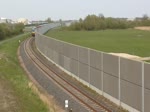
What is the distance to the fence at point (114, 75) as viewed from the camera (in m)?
21.2

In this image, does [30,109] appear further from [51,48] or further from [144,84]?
[51,48]

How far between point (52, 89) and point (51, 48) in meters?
21.7

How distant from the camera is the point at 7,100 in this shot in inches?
987

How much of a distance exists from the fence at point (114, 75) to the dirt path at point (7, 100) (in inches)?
247

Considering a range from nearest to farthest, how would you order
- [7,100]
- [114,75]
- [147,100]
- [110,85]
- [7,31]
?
[147,100]
[7,100]
[114,75]
[110,85]
[7,31]

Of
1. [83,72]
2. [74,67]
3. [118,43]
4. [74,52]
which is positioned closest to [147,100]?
[83,72]

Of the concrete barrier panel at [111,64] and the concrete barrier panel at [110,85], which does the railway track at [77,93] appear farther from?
the concrete barrier panel at [111,64]

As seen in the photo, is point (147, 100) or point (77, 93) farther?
point (77, 93)

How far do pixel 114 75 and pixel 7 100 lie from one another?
6.92 meters

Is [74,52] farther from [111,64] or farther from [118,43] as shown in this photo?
[118,43]

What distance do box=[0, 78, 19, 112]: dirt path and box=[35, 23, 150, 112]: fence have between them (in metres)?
6.28

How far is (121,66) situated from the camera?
79.4ft

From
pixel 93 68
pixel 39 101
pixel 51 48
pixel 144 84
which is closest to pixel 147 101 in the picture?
pixel 144 84

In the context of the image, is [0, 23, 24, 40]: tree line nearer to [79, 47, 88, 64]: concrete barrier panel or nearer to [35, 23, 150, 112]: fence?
[35, 23, 150, 112]: fence
